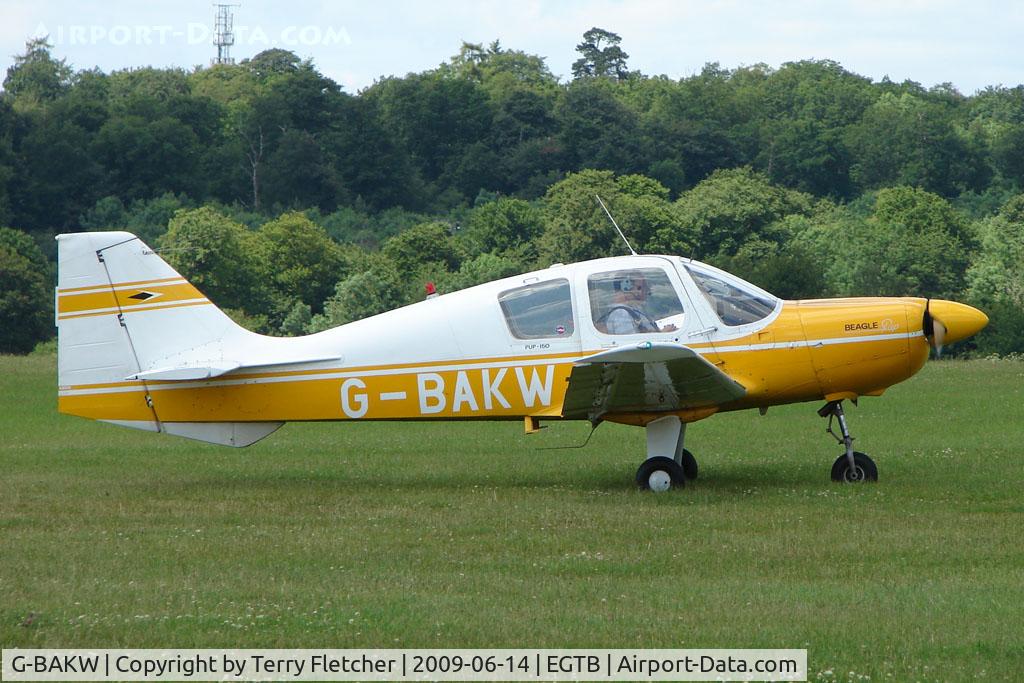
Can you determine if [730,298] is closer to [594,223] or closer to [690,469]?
[690,469]

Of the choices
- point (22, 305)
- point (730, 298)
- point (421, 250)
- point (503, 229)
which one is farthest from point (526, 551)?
point (503, 229)

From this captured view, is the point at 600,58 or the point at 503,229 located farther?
the point at 600,58

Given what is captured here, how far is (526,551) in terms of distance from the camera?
9969mm

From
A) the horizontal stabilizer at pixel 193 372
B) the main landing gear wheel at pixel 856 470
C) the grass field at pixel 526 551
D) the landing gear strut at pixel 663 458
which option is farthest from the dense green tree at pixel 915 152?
the horizontal stabilizer at pixel 193 372

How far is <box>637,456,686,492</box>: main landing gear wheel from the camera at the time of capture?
12.7 meters

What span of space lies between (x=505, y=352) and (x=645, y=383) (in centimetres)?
139

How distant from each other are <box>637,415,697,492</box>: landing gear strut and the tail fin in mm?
3568

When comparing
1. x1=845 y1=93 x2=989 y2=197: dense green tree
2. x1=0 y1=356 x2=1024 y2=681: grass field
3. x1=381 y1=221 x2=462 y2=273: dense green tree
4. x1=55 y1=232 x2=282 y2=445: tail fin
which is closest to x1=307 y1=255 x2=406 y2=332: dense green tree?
x1=381 y1=221 x2=462 y2=273: dense green tree

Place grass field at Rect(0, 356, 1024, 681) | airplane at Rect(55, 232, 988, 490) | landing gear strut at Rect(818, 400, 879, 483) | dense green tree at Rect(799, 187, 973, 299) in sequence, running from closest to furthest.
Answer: grass field at Rect(0, 356, 1024, 681) → airplane at Rect(55, 232, 988, 490) → landing gear strut at Rect(818, 400, 879, 483) → dense green tree at Rect(799, 187, 973, 299)

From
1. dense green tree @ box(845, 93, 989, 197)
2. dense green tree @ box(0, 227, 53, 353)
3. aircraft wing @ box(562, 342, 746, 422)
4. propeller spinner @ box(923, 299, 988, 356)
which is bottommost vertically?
dense green tree @ box(0, 227, 53, 353)

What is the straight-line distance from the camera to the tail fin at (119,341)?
13.1 meters

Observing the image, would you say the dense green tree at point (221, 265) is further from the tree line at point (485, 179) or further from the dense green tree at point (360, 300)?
the dense green tree at point (360, 300)

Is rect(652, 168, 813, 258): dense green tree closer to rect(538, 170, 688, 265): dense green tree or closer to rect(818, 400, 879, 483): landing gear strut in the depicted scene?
rect(538, 170, 688, 265): dense green tree

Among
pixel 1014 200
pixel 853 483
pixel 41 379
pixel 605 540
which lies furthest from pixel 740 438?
pixel 1014 200
